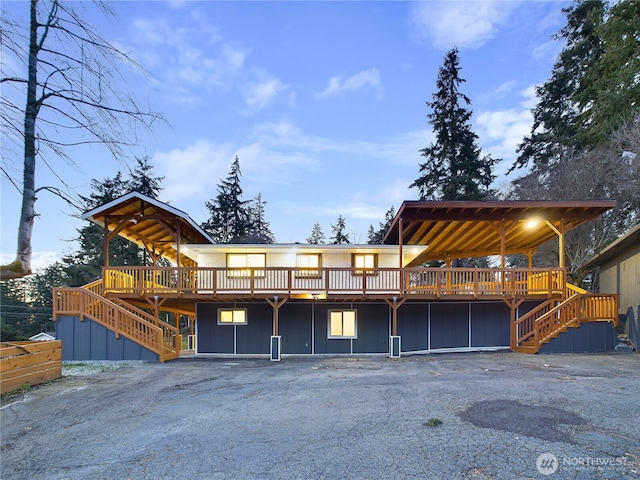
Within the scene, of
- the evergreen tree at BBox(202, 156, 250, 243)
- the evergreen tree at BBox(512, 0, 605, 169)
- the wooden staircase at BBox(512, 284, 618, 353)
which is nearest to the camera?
the wooden staircase at BBox(512, 284, 618, 353)

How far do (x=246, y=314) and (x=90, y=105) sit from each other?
10467 millimetres

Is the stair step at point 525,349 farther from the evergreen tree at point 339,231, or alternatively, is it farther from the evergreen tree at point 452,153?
the evergreen tree at point 339,231

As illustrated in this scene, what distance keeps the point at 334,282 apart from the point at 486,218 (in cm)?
617

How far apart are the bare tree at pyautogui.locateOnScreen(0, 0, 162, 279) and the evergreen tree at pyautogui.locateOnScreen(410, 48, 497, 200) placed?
26520 mm

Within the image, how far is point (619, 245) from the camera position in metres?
13.8

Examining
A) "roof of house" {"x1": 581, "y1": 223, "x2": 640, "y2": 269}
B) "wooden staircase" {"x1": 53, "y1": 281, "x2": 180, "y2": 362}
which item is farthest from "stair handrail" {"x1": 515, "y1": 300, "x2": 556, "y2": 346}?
"wooden staircase" {"x1": 53, "y1": 281, "x2": 180, "y2": 362}

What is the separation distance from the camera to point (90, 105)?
4680 millimetres

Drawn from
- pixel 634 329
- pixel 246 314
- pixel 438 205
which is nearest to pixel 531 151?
pixel 634 329

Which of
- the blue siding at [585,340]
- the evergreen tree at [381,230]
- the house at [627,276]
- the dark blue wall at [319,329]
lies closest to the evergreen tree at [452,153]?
the house at [627,276]

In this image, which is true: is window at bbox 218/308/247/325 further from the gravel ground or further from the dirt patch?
the dirt patch

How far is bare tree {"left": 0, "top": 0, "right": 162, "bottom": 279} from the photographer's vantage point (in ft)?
13.7

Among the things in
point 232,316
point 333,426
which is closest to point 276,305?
point 232,316

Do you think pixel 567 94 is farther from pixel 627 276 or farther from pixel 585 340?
pixel 585 340

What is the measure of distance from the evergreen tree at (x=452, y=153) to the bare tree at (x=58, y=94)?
26.5m
